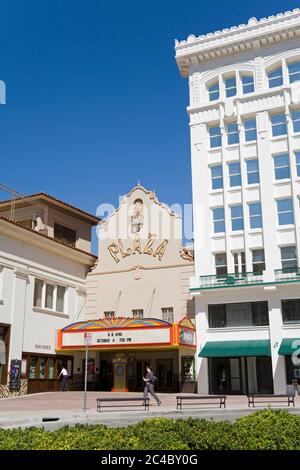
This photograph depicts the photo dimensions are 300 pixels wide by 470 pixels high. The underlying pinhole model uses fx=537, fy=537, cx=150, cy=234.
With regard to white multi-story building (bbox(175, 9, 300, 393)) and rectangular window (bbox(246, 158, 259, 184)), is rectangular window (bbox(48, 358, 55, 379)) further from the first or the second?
rectangular window (bbox(246, 158, 259, 184))

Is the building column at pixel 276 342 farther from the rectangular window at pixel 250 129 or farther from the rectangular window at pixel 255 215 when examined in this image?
the rectangular window at pixel 250 129

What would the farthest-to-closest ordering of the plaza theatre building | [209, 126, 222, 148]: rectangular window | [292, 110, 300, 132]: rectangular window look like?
[209, 126, 222, 148]: rectangular window → [292, 110, 300, 132]: rectangular window → the plaza theatre building

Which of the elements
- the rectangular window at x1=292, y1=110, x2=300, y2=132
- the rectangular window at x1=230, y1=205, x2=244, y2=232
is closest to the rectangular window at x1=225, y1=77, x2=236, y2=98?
the rectangular window at x1=292, y1=110, x2=300, y2=132

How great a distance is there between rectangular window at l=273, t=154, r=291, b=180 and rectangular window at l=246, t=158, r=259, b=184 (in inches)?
53.8

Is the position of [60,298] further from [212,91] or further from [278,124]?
[278,124]

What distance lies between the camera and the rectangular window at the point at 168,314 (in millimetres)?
38750

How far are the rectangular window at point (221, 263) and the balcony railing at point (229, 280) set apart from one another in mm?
1275

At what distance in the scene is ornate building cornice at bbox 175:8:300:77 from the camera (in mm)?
38750

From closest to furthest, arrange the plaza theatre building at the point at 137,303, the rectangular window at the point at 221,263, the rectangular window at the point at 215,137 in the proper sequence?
the plaza theatre building at the point at 137,303 → the rectangular window at the point at 221,263 → the rectangular window at the point at 215,137

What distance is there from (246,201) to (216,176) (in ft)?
10.8

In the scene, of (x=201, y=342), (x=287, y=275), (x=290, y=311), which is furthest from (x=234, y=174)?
(x=201, y=342)

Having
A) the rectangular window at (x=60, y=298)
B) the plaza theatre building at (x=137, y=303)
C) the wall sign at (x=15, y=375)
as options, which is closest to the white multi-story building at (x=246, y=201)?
the plaza theatre building at (x=137, y=303)

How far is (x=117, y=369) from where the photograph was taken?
124ft
